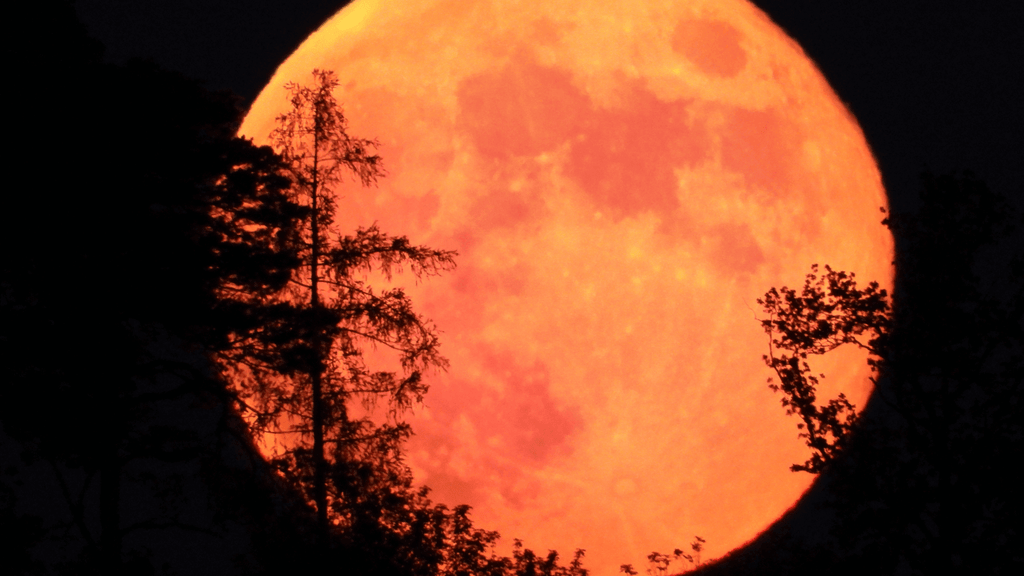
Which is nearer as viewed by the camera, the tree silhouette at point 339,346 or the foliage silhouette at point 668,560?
the tree silhouette at point 339,346

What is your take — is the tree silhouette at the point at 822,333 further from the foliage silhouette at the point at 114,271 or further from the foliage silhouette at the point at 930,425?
the foliage silhouette at the point at 114,271

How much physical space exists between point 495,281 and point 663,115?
6.85m

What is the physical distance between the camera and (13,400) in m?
10.9

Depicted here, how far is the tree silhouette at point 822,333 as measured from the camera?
12.0 metres

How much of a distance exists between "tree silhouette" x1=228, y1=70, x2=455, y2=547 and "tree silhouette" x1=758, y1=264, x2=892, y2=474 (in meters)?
6.03

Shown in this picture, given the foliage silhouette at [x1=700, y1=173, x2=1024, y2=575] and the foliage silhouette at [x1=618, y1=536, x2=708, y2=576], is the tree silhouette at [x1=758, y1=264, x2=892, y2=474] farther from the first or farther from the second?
the foliage silhouette at [x1=618, y1=536, x2=708, y2=576]

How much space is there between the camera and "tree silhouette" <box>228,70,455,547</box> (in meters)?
13.6

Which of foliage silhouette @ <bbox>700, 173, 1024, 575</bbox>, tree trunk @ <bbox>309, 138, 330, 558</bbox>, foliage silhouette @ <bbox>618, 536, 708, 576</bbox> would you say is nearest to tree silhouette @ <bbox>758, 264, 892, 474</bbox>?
foliage silhouette @ <bbox>700, 173, 1024, 575</bbox>

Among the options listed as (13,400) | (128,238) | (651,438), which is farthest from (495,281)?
(13,400)

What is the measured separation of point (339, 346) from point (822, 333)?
27.7ft

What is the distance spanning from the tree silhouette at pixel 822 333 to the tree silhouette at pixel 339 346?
6.03 meters

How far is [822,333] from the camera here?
12.4 m

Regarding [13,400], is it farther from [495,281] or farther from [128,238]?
[495,281]

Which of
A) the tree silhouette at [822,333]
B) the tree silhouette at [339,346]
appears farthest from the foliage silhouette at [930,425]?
the tree silhouette at [339,346]
